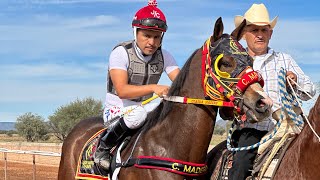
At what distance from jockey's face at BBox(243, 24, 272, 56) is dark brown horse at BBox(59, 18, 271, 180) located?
42 centimetres

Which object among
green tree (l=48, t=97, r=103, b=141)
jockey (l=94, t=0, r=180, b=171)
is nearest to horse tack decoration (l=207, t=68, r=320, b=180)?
jockey (l=94, t=0, r=180, b=171)

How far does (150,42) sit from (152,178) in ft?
4.70

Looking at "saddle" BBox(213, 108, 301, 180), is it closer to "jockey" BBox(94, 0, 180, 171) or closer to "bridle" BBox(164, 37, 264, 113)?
"bridle" BBox(164, 37, 264, 113)

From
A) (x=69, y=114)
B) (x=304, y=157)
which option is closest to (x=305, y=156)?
(x=304, y=157)

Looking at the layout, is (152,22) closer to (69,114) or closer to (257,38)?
(257,38)

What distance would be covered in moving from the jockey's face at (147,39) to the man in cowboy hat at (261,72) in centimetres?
92

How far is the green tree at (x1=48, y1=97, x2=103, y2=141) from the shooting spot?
199ft

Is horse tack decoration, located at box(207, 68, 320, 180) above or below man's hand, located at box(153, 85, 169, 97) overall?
below

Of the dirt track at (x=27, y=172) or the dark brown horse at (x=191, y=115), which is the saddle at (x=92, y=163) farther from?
the dirt track at (x=27, y=172)

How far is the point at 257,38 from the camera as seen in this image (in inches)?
216

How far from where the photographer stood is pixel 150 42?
5625 millimetres

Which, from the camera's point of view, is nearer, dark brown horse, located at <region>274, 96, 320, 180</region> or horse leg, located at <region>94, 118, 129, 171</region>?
dark brown horse, located at <region>274, 96, 320, 180</region>

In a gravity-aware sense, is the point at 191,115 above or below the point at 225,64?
below

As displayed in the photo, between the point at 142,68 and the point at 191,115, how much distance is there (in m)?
0.97
